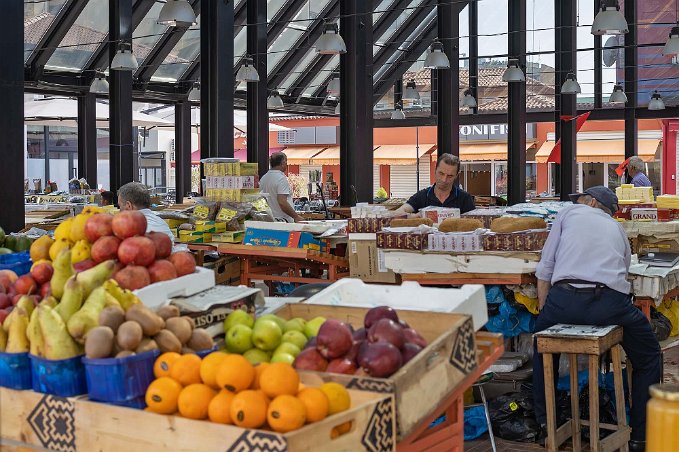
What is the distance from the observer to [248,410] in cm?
235

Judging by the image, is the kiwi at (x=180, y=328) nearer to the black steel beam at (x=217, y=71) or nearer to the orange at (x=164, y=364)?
the orange at (x=164, y=364)

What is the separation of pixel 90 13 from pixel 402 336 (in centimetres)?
1383

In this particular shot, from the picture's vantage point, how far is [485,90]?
79.7ft

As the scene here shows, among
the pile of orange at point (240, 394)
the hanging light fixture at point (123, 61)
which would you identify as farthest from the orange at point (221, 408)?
the hanging light fixture at point (123, 61)

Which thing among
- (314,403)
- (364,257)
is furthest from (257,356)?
(364,257)

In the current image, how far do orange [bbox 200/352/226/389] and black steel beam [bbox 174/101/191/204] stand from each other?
17490 mm

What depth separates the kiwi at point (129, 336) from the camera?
8.66 ft

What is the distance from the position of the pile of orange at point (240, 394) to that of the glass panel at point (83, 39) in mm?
13179

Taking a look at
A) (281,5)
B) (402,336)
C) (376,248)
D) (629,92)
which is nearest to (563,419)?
(376,248)

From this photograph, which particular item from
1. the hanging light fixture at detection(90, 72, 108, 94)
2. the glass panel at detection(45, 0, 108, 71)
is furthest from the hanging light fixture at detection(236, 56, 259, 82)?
the glass panel at detection(45, 0, 108, 71)

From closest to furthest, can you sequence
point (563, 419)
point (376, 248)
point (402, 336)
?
point (402, 336), point (563, 419), point (376, 248)

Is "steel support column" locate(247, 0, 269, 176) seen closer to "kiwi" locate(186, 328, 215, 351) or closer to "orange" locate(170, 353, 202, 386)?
"kiwi" locate(186, 328, 215, 351)

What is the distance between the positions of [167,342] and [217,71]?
8.73 metres

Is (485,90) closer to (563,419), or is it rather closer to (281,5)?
(281,5)
